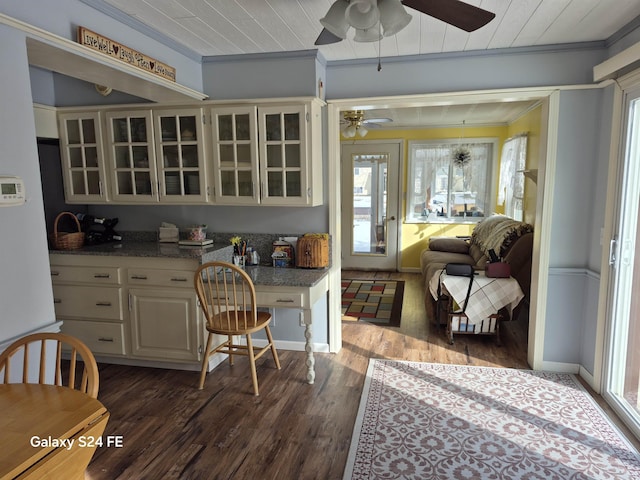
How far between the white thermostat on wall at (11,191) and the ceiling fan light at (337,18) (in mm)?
1469

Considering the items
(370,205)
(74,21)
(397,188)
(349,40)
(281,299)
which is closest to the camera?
(74,21)

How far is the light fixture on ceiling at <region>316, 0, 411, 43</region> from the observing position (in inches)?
67.7

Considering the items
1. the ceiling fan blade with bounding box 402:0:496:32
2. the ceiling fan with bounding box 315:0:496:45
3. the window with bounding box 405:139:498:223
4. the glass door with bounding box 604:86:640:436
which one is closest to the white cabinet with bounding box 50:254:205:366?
the ceiling fan with bounding box 315:0:496:45

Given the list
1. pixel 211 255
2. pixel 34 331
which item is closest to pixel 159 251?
pixel 211 255

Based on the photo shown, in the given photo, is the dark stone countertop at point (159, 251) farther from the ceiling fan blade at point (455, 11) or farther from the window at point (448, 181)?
the window at point (448, 181)

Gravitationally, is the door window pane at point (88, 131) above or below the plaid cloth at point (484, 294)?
above

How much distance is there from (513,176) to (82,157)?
15.1 ft

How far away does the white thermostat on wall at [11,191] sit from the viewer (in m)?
1.79

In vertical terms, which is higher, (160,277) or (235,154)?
(235,154)

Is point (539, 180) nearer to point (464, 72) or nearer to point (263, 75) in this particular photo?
point (464, 72)

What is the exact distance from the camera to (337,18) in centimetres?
181

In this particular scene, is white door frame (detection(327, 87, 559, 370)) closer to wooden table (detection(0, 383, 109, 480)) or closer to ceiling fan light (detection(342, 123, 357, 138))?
ceiling fan light (detection(342, 123, 357, 138))

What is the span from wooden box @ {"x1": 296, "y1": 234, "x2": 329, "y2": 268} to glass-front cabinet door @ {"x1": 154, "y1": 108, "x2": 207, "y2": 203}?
839 millimetres

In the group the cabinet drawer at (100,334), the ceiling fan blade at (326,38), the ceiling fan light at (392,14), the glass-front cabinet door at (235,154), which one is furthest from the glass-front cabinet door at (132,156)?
the ceiling fan light at (392,14)
